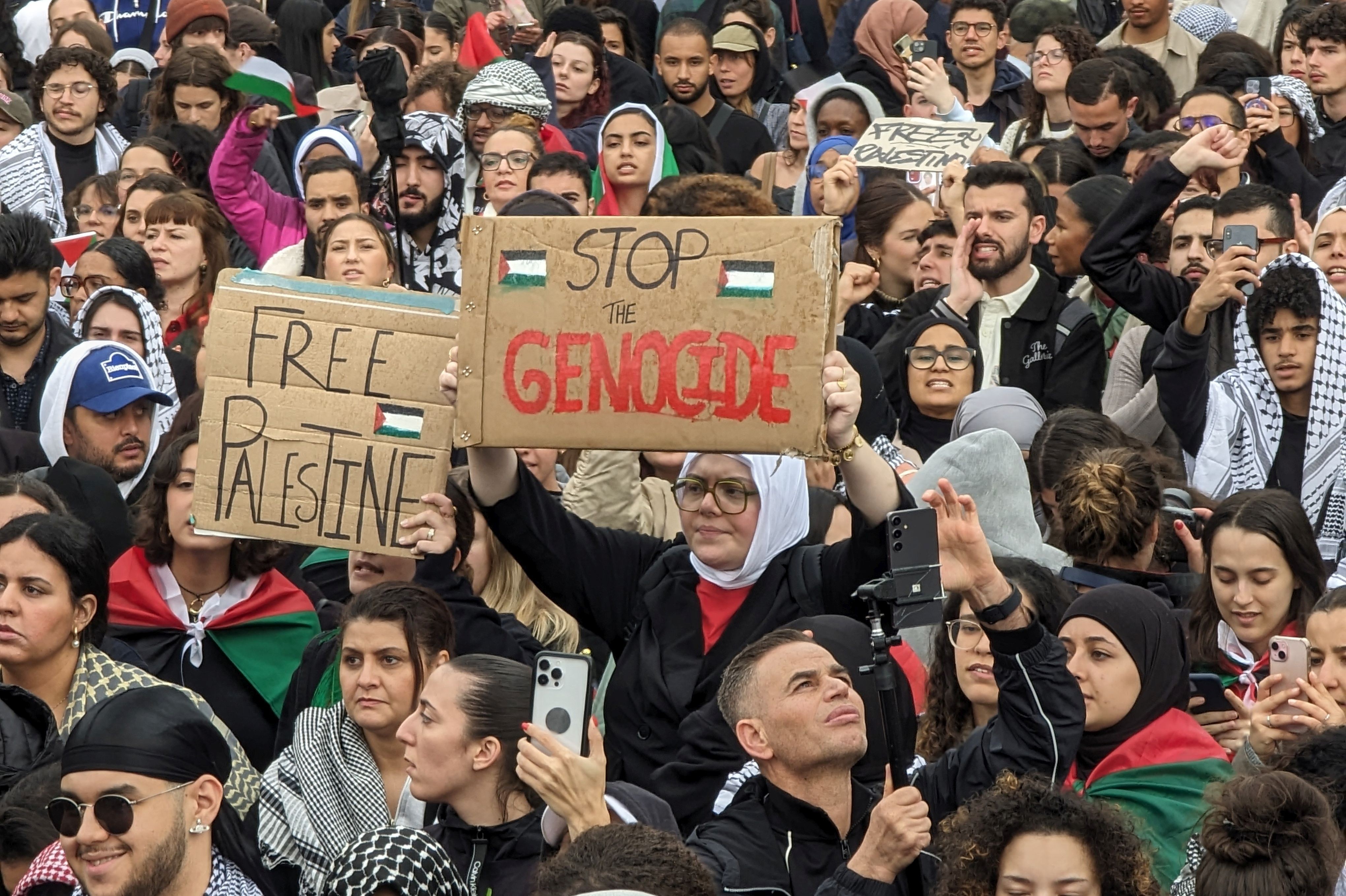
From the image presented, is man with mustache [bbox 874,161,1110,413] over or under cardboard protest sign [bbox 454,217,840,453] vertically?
over

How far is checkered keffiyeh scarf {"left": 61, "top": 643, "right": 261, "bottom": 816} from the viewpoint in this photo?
5.26 metres

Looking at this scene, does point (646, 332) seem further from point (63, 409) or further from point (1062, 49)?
point (1062, 49)

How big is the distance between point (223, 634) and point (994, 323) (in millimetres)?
3279

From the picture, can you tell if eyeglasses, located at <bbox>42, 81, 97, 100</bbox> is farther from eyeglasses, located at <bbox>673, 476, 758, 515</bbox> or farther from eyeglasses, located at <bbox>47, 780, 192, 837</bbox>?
eyeglasses, located at <bbox>47, 780, 192, 837</bbox>

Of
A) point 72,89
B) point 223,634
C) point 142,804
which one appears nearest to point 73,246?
point 72,89

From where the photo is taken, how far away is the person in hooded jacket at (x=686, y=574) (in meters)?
5.21

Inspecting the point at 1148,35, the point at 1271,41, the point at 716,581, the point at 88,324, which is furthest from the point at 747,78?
the point at 716,581

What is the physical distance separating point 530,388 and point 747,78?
7.03 metres

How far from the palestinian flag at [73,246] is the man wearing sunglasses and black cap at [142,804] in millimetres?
4351

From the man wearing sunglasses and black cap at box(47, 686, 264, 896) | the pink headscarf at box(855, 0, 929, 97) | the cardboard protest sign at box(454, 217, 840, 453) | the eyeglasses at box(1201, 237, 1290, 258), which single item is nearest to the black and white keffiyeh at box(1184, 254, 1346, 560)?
the eyeglasses at box(1201, 237, 1290, 258)

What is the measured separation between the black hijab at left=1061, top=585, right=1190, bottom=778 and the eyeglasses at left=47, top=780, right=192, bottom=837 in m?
2.15

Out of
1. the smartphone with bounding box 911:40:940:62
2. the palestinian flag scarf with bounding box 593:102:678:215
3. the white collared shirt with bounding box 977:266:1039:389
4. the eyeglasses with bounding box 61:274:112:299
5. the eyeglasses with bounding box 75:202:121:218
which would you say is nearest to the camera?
the white collared shirt with bounding box 977:266:1039:389

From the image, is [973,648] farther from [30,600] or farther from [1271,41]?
[1271,41]

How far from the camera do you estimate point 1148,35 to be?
11711 millimetres
